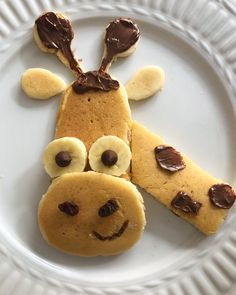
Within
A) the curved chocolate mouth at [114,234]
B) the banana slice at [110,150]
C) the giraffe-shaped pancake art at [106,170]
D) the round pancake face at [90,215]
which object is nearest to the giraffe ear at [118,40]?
the giraffe-shaped pancake art at [106,170]

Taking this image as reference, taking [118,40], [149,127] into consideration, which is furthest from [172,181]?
[118,40]

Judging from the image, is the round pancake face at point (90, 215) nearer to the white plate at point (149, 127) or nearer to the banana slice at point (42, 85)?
the white plate at point (149, 127)

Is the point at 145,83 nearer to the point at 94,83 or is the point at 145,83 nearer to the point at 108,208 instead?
the point at 94,83

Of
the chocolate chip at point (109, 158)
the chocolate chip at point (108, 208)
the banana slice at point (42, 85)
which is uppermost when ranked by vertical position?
the chocolate chip at point (109, 158)

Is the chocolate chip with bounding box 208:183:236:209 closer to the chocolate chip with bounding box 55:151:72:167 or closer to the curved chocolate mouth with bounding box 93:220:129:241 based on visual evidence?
the curved chocolate mouth with bounding box 93:220:129:241

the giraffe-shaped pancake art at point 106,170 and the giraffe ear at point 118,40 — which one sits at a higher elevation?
the giraffe ear at point 118,40

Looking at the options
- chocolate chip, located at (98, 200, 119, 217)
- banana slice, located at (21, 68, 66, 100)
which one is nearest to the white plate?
banana slice, located at (21, 68, 66, 100)
